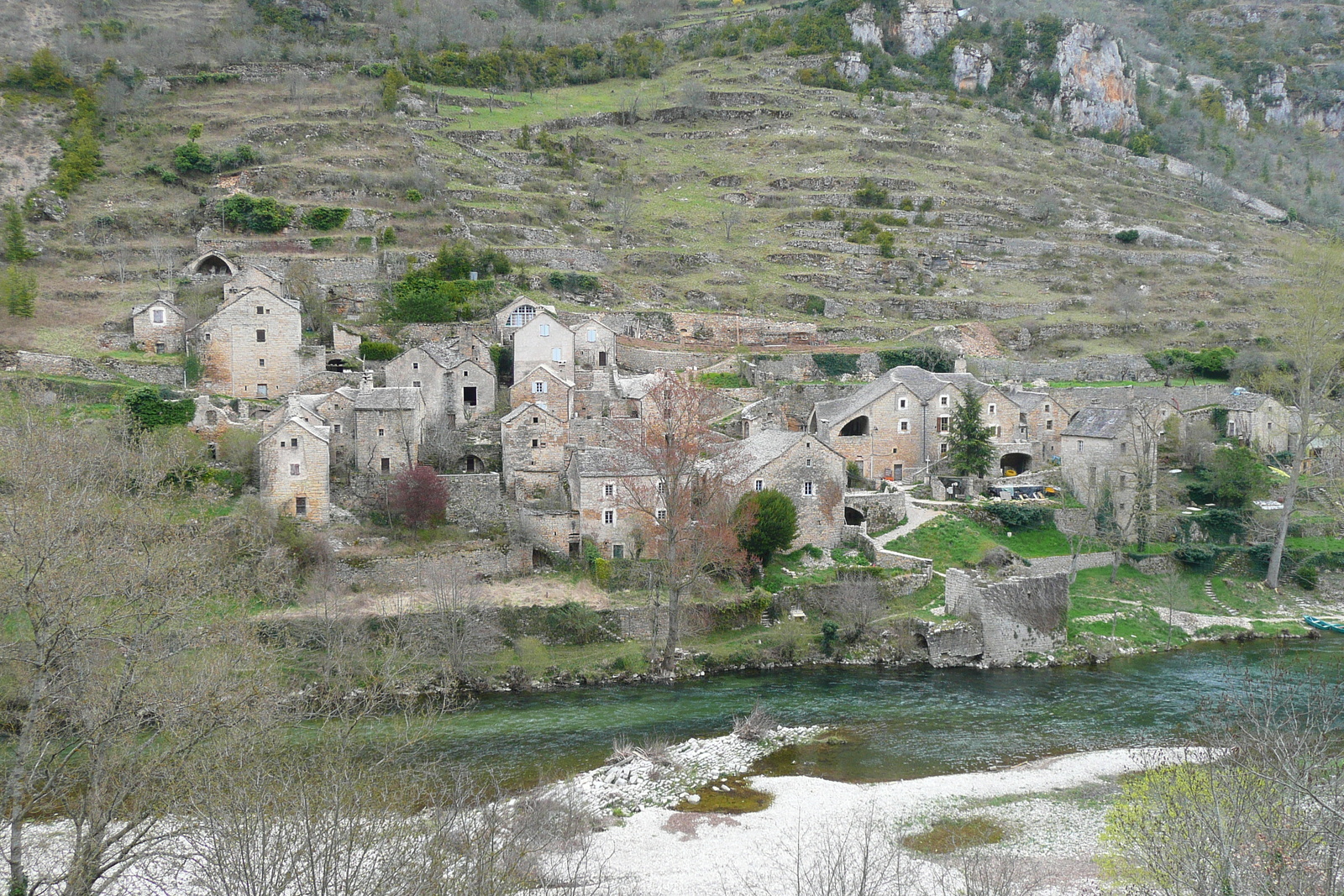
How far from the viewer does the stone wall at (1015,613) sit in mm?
29453

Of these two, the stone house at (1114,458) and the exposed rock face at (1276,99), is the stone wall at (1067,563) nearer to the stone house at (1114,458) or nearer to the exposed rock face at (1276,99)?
the stone house at (1114,458)

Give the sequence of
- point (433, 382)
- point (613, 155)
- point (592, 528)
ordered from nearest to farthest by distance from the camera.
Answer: point (592, 528) → point (433, 382) → point (613, 155)

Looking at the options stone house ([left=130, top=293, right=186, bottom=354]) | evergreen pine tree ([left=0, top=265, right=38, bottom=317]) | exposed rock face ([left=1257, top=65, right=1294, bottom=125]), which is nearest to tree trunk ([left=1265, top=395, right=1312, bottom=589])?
stone house ([left=130, top=293, right=186, bottom=354])

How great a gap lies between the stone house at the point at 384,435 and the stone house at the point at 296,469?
243cm

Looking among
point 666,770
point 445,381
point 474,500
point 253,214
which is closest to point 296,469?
point 474,500

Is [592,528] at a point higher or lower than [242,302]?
lower

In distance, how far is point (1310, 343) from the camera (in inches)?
1385

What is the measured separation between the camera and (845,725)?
2422cm

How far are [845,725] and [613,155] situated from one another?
6269 centimetres

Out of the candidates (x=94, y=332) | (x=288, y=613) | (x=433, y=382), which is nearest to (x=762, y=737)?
(x=288, y=613)

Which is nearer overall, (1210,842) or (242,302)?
(1210,842)

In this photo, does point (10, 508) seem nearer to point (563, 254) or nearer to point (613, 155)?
point (563, 254)

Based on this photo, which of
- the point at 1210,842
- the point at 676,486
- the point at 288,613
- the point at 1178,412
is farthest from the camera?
the point at 1178,412

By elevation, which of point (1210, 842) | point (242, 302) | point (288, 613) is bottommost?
point (288, 613)
